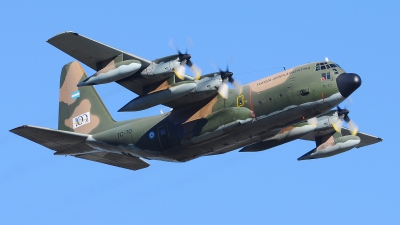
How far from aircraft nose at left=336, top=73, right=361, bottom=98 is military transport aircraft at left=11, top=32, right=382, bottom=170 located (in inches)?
1.5

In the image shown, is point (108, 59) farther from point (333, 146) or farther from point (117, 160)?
point (333, 146)

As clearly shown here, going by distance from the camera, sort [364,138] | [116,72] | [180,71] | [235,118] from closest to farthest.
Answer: [116,72] < [235,118] < [180,71] < [364,138]

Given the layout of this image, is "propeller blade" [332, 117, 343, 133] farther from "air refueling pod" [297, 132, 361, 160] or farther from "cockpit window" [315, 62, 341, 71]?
"cockpit window" [315, 62, 341, 71]

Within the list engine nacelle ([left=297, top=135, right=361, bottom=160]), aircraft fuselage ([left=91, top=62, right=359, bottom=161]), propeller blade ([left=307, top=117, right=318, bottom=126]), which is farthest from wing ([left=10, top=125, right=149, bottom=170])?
propeller blade ([left=307, top=117, right=318, bottom=126])

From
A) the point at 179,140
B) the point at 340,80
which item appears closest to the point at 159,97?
the point at 179,140

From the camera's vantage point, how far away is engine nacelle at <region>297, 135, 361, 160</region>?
3444 cm

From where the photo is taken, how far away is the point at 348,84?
2956 cm

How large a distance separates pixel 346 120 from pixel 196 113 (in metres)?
7.56

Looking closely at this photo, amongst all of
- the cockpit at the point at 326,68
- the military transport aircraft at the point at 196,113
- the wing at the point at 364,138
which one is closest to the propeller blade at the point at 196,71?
the military transport aircraft at the point at 196,113

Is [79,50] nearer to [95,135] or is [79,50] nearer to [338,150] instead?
[95,135]

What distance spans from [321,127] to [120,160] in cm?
926

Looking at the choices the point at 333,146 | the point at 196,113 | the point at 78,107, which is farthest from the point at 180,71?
the point at 333,146

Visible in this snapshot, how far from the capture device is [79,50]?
3142 centimetres

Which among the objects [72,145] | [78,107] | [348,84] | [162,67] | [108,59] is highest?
[108,59]
